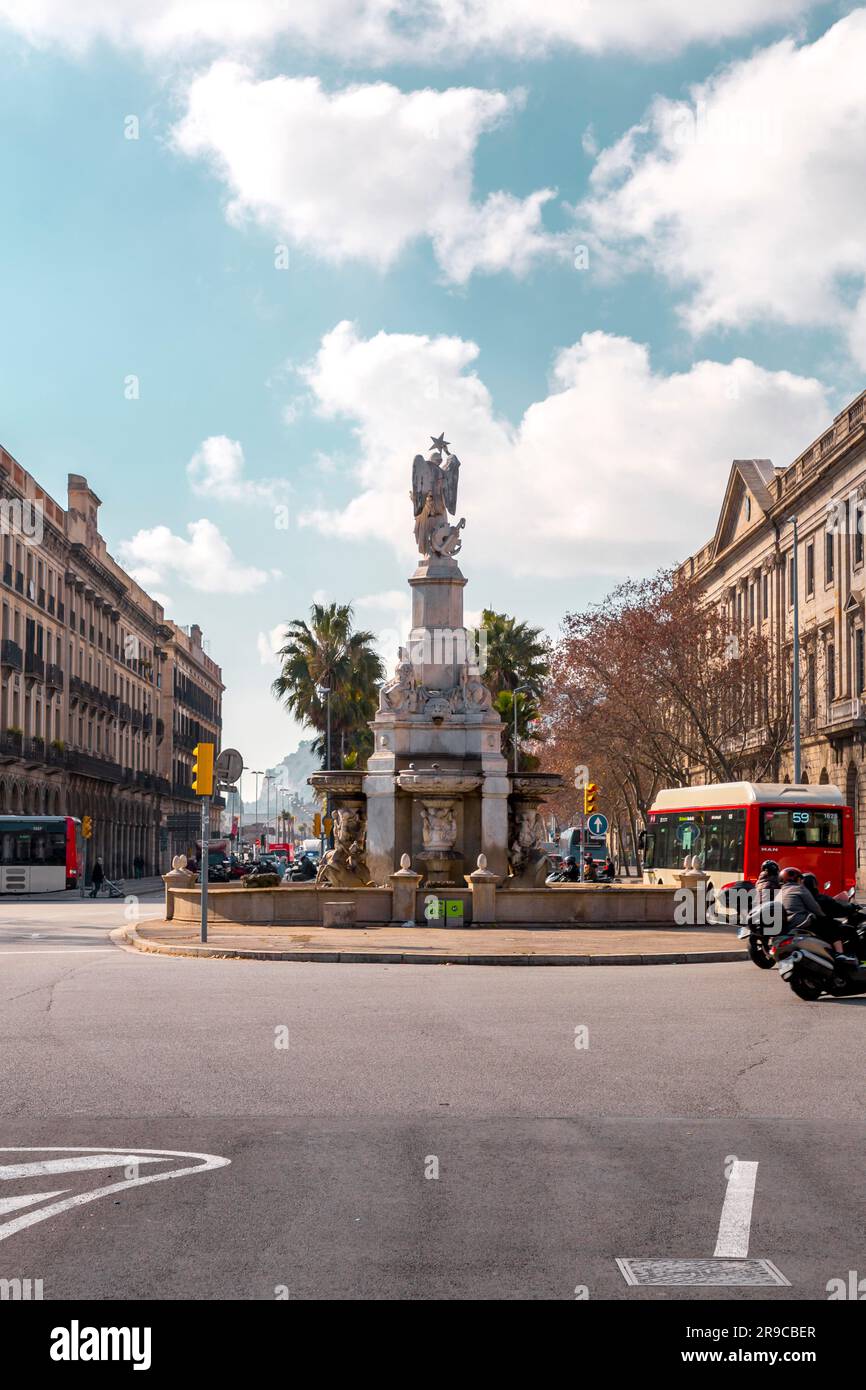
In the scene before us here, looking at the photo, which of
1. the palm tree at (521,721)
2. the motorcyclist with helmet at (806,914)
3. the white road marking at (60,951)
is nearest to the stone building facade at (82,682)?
the palm tree at (521,721)

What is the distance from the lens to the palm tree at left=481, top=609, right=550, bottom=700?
62987 millimetres

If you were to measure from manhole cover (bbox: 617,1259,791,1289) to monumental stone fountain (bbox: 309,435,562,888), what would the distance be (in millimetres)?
23361

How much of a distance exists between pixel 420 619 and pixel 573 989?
51.1ft

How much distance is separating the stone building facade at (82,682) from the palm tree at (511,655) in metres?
19.8

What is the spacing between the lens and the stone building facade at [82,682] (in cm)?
6181

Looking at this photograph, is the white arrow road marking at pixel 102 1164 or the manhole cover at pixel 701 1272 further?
the white arrow road marking at pixel 102 1164

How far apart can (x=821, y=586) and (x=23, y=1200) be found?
5478 centimetres

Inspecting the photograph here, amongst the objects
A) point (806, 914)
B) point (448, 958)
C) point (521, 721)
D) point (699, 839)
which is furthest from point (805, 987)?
point (521, 721)

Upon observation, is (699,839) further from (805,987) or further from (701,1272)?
(701,1272)

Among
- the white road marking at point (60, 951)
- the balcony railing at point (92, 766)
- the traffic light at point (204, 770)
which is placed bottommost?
the white road marking at point (60, 951)

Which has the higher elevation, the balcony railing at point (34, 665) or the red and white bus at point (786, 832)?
the balcony railing at point (34, 665)

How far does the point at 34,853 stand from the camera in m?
52.9

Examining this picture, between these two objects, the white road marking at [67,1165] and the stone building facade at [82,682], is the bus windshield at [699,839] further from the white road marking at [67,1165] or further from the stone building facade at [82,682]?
the stone building facade at [82,682]
